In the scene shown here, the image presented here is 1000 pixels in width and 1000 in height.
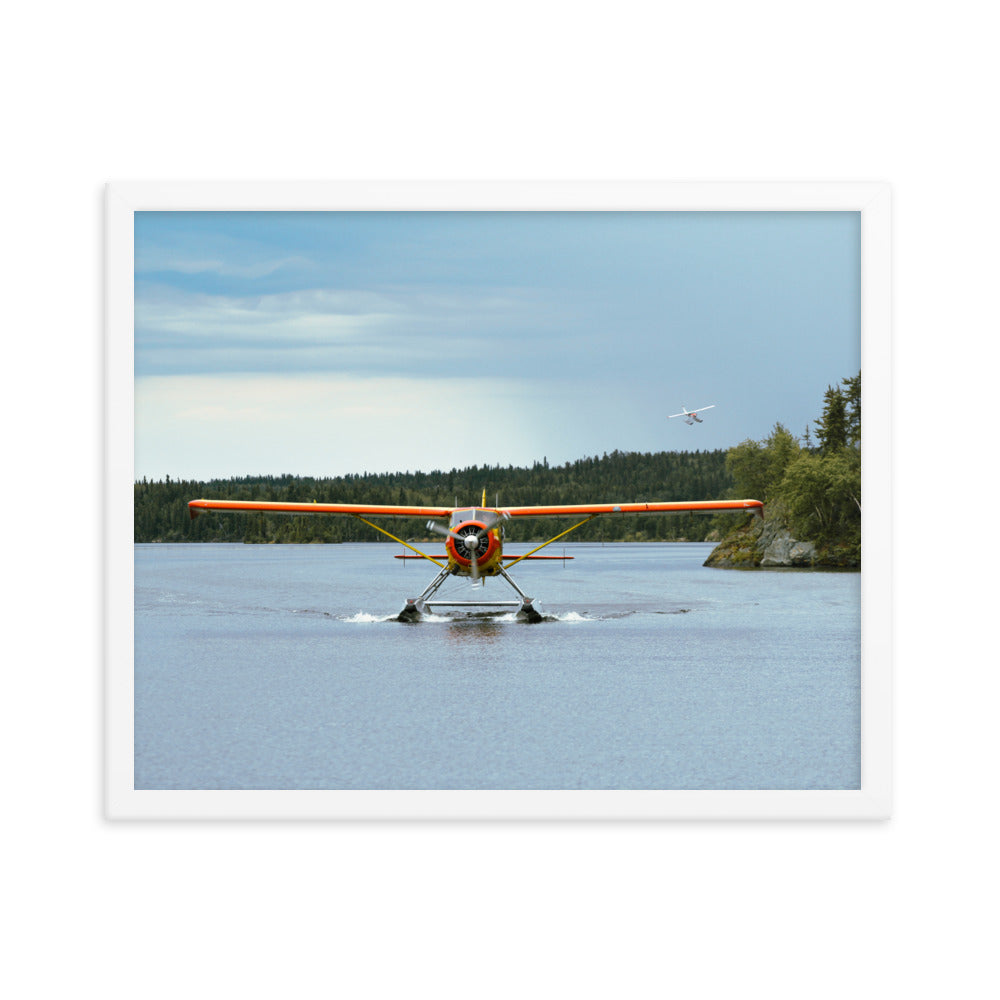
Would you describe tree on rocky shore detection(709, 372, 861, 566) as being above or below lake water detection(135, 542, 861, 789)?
above

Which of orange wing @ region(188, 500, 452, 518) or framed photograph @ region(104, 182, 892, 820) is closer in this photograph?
framed photograph @ region(104, 182, 892, 820)

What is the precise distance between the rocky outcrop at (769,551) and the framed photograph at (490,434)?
2521mm

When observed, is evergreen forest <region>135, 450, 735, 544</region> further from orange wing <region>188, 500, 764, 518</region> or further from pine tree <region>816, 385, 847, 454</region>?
pine tree <region>816, 385, 847, 454</region>

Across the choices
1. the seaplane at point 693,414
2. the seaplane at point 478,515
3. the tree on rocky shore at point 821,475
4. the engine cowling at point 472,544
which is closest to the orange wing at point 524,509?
the seaplane at point 478,515

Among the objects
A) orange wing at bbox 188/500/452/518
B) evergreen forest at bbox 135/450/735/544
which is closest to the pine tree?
evergreen forest at bbox 135/450/735/544

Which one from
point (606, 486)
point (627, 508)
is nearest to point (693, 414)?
point (606, 486)

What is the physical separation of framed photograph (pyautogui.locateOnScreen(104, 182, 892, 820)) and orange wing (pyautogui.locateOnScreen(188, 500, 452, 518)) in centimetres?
11

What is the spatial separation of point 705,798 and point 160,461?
17.8 ft

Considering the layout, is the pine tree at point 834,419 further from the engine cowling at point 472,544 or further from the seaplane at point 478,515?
the engine cowling at point 472,544

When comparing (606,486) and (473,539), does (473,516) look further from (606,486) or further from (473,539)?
(606,486)

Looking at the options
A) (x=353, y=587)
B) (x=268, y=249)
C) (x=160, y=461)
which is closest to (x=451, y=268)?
(x=268, y=249)

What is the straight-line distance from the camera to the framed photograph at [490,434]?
26.0 ft

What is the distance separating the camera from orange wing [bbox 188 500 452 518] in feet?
38.5

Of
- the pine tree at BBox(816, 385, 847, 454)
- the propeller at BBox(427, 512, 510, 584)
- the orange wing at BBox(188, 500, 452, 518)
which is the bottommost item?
the propeller at BBox(427, 512, 510, 584)
